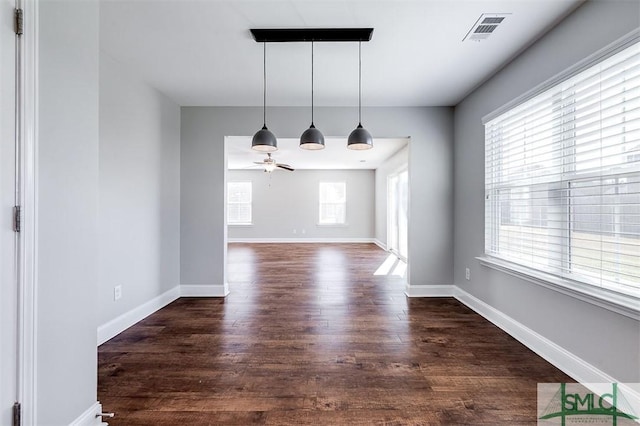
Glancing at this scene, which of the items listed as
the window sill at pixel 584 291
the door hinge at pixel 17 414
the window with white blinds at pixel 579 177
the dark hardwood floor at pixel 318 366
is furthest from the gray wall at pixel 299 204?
the door hinge at pixel 17 414

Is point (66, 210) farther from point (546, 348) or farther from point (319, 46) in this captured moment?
point (546, 348)

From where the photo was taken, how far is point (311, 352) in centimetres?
242

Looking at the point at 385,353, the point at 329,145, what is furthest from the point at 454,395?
the point at 329,145

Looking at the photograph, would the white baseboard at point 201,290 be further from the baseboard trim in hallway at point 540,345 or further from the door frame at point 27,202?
the baseboard trim in hallway at point 540,345

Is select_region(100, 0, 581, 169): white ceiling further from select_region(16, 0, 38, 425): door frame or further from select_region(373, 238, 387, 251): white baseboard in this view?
select_region(373, 238, 387, 251): white baseboard

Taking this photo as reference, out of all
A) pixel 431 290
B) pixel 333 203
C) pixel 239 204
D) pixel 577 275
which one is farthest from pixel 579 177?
pixel 239 204

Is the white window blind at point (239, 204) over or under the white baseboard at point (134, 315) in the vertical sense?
over

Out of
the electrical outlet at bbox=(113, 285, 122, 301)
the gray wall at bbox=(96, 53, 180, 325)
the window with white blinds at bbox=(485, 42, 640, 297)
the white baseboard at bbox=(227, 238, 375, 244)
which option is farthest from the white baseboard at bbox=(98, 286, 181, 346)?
the white baseboard at bbox=(227, 238, 375, 244)

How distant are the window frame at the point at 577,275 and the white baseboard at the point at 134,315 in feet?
12.3

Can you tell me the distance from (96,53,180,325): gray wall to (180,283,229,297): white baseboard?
18cm

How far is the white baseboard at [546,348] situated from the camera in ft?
6.31

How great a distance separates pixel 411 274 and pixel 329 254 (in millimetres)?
3710

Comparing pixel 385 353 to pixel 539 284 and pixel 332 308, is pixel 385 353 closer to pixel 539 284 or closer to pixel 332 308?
pixel 332 308

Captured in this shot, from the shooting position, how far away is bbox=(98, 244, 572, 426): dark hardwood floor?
1721 millimetres
